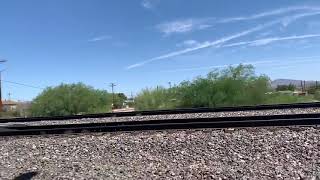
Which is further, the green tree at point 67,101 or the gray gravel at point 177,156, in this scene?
the green tree at point 67,101

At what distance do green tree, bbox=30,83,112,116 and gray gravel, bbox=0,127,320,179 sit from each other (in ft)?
129

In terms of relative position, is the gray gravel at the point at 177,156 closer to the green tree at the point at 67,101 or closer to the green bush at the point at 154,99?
the green bush at the point at 154,99

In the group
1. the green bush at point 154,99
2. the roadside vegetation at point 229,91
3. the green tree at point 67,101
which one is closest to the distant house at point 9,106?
the green tree at point 67,101

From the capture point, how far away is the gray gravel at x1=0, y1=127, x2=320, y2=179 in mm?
9727

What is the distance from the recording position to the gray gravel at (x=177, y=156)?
31.9ft

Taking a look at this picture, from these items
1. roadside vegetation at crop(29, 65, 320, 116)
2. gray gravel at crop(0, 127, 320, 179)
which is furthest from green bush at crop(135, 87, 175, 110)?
gray gravel at crop(0, 127, 320, 179)

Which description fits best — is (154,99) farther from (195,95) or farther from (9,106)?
(9,106)

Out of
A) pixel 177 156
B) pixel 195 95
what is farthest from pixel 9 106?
pixel 177 156

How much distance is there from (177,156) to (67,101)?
146 ft

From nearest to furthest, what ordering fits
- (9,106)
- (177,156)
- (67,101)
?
(177,156) → (67,101) → (9,106)

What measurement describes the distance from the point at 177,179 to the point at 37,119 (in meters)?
19.1

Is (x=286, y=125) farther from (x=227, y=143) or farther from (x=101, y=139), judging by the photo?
(x=101, y=139)

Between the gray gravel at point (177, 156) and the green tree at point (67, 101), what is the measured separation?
39452mm

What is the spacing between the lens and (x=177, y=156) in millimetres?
11125
